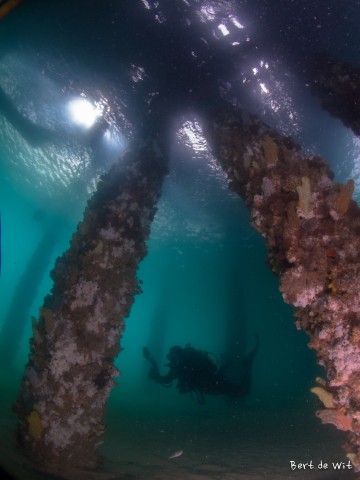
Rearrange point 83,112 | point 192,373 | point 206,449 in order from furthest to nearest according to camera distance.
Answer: point 192,373, point 83,112, point 206,449

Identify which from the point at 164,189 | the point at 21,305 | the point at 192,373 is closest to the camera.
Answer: the point at 192,373

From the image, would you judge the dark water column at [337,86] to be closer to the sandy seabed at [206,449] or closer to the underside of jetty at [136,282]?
the underside of jetty at [136,282]

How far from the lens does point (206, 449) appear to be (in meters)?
7.93

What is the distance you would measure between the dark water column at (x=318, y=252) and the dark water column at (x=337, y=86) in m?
2.52

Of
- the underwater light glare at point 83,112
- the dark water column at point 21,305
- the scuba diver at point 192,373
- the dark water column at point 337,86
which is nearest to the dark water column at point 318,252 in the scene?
the dark water column at point 337,86

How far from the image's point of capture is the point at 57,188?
1978cm

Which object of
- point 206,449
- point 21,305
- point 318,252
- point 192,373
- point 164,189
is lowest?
point 21,305

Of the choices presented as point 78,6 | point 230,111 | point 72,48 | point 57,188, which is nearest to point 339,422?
point 230,111

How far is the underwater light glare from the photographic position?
10500 mm

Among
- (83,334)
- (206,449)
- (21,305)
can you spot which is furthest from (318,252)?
(21,305)

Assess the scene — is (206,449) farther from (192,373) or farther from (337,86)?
(337,86)

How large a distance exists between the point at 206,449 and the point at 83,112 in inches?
446

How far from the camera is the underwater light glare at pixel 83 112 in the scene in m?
10.5

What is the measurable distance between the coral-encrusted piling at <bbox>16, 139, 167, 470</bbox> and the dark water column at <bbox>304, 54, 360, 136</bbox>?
4846 millimetres
